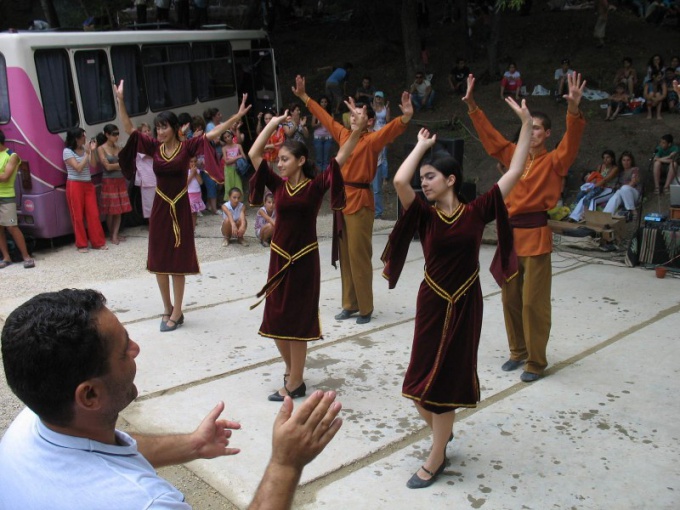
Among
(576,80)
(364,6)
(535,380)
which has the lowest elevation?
(535,380)

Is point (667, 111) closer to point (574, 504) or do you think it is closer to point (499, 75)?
point (499, 75)

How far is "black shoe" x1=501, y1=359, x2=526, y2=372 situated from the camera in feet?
18.6

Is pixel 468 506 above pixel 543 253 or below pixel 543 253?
below

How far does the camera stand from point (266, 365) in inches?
229

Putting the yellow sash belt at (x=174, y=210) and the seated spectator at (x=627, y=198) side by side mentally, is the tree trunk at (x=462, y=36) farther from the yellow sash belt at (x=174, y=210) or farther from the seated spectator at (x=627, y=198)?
the yellow sash belt at (x=174, y=210)

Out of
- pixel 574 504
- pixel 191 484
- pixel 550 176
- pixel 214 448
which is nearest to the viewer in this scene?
pixel 214 448

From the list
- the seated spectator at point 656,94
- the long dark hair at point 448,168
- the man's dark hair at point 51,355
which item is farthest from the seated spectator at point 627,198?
the man's dark hair at point 51,355

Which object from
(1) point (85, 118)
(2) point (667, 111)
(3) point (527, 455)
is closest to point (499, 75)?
(2) point (667, 111)

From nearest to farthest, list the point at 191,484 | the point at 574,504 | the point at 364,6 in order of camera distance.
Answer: the point at 574,504, the point at 191,484, the point at 364,6

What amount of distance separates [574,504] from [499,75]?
14.3 meters

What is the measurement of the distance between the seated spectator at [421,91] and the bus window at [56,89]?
8124 mm

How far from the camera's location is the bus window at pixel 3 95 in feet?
31.2

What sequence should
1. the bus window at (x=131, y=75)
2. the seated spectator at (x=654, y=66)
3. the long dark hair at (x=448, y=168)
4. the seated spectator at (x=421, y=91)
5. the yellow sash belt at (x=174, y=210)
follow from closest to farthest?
the long dark hair at (x=448, y=168) → the yellow sash belt at (x=174, y=210) → the bus window at (x=131, y=75) → the seated spectator at (x=654, y=66) → the seated spectator at (x=421, y=91)

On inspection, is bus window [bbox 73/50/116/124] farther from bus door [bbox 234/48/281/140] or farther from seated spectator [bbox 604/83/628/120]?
seated spectator [bbox 604/83/628/120]
